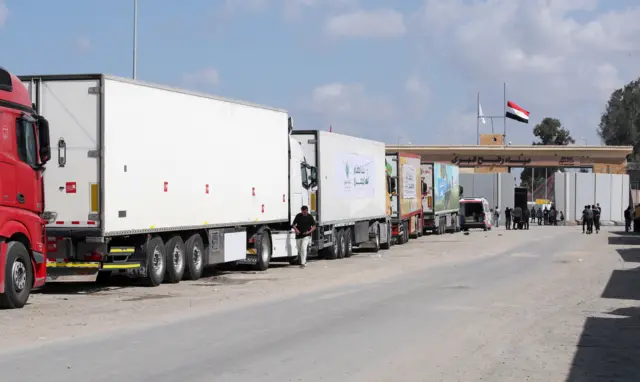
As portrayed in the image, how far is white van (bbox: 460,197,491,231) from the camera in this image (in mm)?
64250

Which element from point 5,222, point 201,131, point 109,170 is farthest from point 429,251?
point 5,222

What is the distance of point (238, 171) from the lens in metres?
24.2

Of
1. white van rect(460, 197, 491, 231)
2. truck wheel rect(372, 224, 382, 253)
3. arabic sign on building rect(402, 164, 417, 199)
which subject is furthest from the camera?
white van rect(460, 197, 491, 231)

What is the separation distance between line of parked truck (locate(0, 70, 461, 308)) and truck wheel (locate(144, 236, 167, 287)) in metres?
0.03

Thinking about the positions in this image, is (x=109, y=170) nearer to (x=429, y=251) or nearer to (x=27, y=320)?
(x=27, y=320)

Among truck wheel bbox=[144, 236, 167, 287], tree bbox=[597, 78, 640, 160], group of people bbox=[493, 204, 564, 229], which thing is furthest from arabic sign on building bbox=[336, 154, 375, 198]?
tree bbox=[597, 78, 640, 160]

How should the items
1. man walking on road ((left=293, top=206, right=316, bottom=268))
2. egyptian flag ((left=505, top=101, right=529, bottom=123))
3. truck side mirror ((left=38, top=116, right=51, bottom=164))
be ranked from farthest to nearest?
egyptian flag ((left=505, top=101, right=529, bottom=123))
man walking on road ((left=293, top=206, right=316, bottom=268))
truck side mirror ((left=38, top=116, right=51, bottom=164))

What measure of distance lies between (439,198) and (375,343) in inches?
1619

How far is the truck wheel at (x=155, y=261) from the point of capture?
66.1 feet

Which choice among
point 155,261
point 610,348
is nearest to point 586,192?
point 155,261

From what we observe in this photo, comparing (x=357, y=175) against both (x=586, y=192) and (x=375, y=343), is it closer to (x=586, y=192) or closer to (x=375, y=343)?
(x=375, y=343)

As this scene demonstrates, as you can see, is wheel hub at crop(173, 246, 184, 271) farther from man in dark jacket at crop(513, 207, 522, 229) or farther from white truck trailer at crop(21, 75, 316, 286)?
man in dark jacket at crop(513, 207, 522, 229)

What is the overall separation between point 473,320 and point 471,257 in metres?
17.9

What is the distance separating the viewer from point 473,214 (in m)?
64.8
